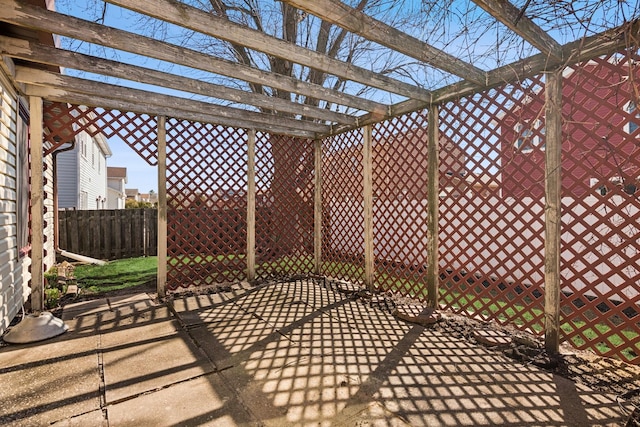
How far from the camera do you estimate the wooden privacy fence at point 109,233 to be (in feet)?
21.2

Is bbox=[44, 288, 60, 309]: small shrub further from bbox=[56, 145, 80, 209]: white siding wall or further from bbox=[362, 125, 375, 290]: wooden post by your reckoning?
bbox=[56, 145, 80, 209]: white siding wall

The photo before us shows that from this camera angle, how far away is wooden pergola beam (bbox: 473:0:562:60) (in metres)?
1.63

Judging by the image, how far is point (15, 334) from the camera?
2.42m

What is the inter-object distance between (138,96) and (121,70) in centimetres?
71

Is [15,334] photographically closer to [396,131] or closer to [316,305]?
[316,305]

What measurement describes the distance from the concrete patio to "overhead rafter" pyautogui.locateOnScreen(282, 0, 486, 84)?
2.05 metres

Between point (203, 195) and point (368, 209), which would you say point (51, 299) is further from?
point (368, 209)

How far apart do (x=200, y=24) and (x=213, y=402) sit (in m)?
2.10

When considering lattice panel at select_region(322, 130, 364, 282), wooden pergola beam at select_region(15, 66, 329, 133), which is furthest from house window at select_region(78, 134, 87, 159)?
lattice panel at select_region(322, 130, 364, 282)

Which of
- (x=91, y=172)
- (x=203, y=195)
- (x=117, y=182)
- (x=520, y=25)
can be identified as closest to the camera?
(x=520, y=25)

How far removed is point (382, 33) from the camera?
1.95 metres

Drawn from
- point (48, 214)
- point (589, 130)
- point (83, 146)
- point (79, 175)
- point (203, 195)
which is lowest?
point (48, 214)

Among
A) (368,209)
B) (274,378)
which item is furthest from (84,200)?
(274,378)

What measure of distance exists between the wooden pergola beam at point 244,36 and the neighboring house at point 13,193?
1163mm
